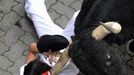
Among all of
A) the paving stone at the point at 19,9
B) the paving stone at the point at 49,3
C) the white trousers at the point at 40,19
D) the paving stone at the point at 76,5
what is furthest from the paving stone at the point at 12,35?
the paving stone at the point at 76,5

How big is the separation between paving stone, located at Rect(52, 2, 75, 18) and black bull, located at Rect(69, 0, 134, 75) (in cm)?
119

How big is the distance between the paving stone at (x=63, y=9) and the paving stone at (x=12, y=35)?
0.41 m

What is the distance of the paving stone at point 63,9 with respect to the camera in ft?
10.7

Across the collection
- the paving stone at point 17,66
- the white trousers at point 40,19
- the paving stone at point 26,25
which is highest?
the white trousers at point 40,19

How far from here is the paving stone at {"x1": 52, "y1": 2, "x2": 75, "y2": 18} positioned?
10.7 feet

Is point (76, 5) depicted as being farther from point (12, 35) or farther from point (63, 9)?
point (12, 35)

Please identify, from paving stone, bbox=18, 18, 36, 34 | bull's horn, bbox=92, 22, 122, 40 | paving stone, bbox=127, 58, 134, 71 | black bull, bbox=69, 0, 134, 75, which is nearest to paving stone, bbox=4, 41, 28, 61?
paving stone, bbox=18, 18, 36, 34

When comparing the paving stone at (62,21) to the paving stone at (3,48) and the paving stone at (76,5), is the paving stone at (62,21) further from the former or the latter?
the paving stone at (3,48)

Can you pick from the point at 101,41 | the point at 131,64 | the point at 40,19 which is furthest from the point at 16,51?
the point at 101,41

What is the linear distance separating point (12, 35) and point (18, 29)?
0.08 meters

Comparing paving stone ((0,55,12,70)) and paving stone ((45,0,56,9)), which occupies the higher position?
paving stone ((45,0,56,9))

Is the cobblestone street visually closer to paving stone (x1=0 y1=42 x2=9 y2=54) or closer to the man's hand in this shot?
paving stone (x1=0 y1=42 x2=9 y2=54)

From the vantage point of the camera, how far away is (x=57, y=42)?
7.48 feet

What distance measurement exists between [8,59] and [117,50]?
1.39 metres
